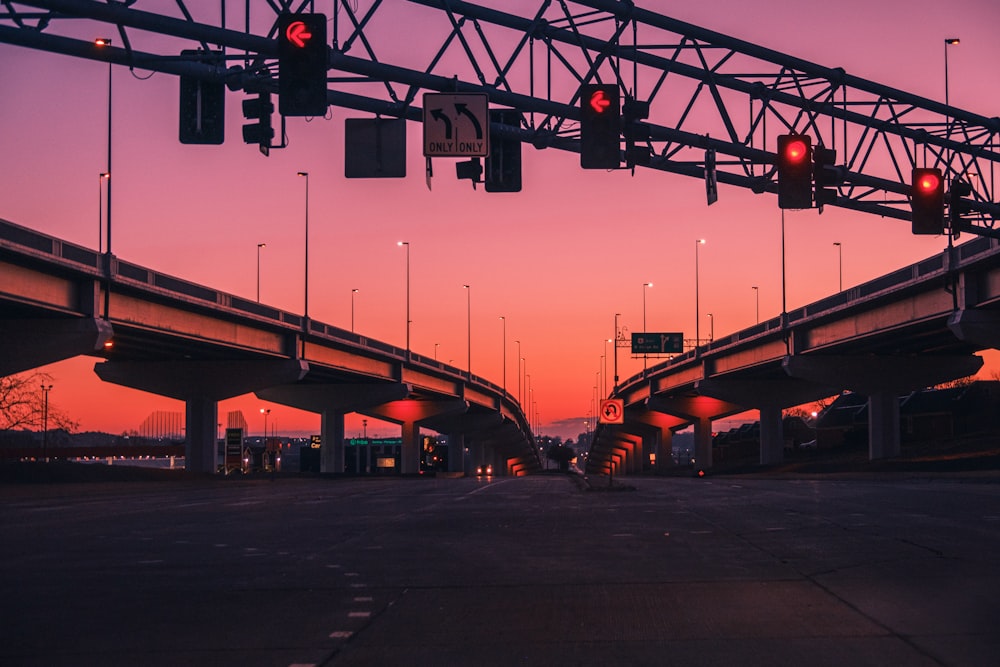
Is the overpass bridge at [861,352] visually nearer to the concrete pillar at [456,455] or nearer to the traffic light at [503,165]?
the concrete pillar at [456,455]

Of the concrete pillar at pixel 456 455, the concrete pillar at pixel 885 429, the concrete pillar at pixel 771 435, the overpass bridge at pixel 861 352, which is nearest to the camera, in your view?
the overpass bridge at pixel 861 352

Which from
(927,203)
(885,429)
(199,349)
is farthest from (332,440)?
(927,203)

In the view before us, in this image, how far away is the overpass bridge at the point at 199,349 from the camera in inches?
1823

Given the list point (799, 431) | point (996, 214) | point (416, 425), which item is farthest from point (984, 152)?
point (799, 431)

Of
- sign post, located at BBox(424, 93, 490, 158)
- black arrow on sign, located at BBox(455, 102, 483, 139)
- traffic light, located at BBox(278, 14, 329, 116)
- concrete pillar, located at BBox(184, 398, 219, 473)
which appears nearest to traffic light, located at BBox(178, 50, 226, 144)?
traffic light, located at BBox(278, 14, 329, 116)

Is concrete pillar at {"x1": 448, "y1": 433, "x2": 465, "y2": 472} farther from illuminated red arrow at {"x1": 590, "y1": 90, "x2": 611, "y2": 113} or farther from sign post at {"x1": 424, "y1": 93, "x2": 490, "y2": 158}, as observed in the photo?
illuminated red arrow at {"x1": 590, "y1": 90, "x2": 611, "y2": 113}

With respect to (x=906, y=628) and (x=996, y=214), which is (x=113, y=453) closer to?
(x=996, y=214)

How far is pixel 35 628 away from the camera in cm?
985

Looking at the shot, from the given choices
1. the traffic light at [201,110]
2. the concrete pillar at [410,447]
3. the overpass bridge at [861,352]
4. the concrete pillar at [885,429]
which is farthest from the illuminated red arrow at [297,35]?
the concrete pillar at [410,447]

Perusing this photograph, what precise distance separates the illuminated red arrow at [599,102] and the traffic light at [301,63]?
6.27m

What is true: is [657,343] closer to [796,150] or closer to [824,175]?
[824,175]

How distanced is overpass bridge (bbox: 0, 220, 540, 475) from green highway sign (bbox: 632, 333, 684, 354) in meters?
16.7

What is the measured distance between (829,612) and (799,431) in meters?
122

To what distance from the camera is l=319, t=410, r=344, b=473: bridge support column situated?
307 ft
